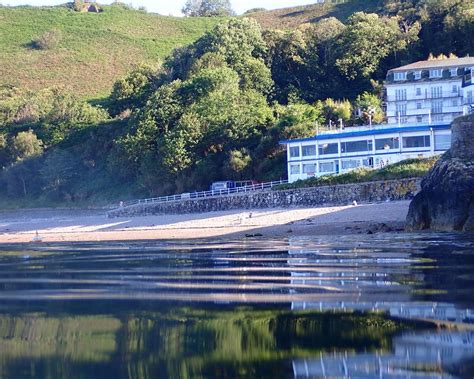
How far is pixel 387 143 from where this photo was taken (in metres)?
56.7

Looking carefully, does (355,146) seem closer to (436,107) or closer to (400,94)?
(400,94)

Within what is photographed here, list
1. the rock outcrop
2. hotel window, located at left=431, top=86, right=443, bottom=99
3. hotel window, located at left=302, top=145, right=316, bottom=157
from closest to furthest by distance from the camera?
the rock outcrop → hotel window, located at left=302, top=145, right=316, bottom=157 → hotel window, located at left=431, top=86, right=443, bottom=99

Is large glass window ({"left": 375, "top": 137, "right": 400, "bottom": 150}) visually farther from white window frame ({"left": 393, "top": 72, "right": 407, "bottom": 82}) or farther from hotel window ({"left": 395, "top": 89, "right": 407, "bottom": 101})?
white window frame ({"left": 393, "top": 72, "right": 407, "bottom": 82})

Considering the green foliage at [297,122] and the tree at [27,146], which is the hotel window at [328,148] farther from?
the tree at [27,146]

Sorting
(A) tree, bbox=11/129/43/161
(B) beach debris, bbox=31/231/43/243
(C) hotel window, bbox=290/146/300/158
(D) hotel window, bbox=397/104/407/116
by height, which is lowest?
(B) beach debris, bbox=31/231/43/243

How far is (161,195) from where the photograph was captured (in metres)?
68.1

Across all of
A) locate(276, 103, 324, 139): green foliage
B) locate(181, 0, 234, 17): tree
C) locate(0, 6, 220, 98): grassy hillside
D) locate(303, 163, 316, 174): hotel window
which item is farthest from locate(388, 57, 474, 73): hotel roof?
locate(181, 0, 234, 17): tree

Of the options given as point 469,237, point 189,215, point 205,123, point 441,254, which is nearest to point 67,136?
point 205,123

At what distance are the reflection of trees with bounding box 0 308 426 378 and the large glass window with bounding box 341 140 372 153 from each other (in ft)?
138

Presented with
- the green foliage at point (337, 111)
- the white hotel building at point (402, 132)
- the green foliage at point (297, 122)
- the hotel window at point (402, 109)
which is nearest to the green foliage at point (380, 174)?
the white hotel building at point (402, 132)

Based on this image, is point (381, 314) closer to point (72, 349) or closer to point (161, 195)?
point (72, 349)

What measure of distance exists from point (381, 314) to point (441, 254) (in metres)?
10.5

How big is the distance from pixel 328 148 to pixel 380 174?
960 cm

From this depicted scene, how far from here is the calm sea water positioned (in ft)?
39.7
